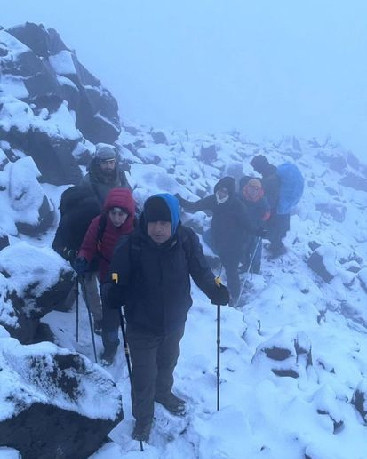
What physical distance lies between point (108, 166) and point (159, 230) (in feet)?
10.3

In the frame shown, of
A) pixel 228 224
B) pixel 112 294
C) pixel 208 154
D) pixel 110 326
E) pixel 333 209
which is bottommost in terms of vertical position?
pixel 333 209

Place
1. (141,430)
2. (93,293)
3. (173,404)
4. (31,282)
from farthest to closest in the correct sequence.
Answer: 1. (93,293)
2. (31,282)
3. (173,404)
4. (141,430)

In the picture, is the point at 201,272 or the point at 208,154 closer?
the point at 201,272

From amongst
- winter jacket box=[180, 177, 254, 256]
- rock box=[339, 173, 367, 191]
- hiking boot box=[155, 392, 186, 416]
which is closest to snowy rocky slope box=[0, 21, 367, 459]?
hiking boot box=[155, 392, 186, 416]

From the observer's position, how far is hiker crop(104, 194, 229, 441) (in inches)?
185

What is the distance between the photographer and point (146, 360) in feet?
17.0

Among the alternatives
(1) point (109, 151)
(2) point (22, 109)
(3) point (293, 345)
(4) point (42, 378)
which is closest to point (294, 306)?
(3) point (293, 345)

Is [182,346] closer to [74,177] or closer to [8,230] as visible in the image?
[8,230]

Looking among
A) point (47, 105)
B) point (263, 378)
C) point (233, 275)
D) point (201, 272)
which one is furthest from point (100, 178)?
point (47, 105)

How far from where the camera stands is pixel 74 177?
530 inches

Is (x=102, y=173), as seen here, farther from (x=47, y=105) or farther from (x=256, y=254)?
(x=47, y=105)

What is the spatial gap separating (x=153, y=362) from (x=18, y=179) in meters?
7.53

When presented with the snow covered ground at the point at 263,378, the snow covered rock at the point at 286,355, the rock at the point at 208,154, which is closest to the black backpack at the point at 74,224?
the snow covered ground at the point at 263,378

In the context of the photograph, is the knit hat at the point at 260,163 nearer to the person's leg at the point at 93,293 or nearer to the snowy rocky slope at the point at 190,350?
the snowy rocky slope at the point at 190,350
